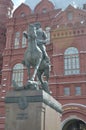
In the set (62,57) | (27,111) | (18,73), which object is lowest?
(27,111)

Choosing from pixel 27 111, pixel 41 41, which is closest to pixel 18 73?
pixel 41 41

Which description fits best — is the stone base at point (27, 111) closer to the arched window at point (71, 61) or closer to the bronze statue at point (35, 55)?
the bronze statue at point (35, 55)

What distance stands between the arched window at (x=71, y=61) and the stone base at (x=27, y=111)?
1812cm

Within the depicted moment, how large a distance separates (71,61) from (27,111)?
19323 mm

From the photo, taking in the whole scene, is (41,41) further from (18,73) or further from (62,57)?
(18,73)

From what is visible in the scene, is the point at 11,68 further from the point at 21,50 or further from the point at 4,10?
the point at 4,10

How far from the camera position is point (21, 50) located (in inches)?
1241

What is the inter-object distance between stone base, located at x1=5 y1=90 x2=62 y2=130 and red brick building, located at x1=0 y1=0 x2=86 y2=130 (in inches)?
650

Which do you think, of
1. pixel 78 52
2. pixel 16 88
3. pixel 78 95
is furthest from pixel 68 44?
pixel 16 88

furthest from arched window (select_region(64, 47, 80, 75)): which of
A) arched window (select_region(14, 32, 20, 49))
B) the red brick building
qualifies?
arched window (select_region(14, 32, 20, 49))

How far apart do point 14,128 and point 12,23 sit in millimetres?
26619

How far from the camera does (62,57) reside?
90.9 feet

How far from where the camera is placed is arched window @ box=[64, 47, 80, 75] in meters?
26.7

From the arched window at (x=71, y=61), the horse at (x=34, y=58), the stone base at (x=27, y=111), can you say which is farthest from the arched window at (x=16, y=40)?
the stone base at (x=27, y=111)
